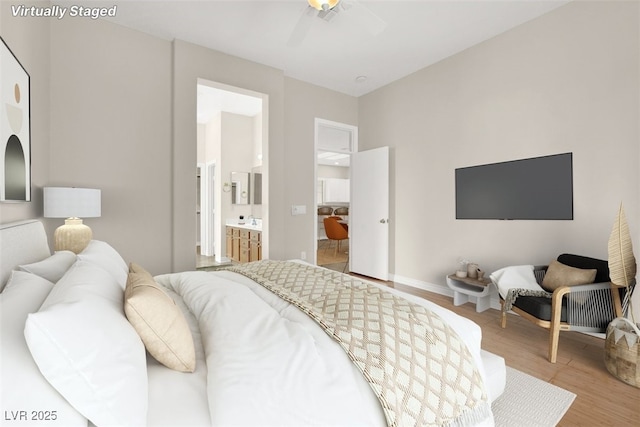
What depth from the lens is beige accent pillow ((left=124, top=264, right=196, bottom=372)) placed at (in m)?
0.93

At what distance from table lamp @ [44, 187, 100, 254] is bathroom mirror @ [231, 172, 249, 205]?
322 centimetres

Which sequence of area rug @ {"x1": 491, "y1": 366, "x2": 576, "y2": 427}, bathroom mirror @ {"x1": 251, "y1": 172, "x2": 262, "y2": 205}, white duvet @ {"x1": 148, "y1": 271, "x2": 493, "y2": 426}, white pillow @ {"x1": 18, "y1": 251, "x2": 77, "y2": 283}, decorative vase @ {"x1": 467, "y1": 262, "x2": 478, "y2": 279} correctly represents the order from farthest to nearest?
1. bathroom mirror @ {"x1": 251, "y1": 172, "x2": 262, "y2": 205}
2. decorative vase @ {"x1": 467, "y1": 262, "x2": 478, "y2": 279}
3. area rug @ {"x1": 491, "y1": 366, "x2": 576, "y2": 427}
4. white pillow @ {"x1": 18, "y1": 251, "x2": 77, "y2": 283}
5. white duvet @ {"x1": 148, "y1": 271, "x2": 493, "y2": 426}

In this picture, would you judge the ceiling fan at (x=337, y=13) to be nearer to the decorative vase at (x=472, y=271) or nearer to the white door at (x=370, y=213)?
the white door at (x=370, y=213)

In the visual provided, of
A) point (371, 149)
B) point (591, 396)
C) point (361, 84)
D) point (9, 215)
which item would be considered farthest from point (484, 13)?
point (9, 215)

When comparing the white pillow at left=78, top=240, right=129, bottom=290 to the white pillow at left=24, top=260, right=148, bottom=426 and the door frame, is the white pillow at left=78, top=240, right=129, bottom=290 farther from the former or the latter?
the door frame

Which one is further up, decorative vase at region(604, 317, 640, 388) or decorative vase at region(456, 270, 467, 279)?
decorative vase at region(456, 270, 467, 279)

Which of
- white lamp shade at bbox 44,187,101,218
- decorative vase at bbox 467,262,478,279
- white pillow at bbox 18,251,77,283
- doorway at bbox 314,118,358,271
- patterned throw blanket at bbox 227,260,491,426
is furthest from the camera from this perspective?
doorway at bbox 314,118,358,271

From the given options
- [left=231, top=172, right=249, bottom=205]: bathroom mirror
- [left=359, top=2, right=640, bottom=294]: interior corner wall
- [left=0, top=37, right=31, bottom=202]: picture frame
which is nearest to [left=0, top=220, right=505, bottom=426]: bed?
[left=0, top=37, right=31, bottom=202]: picture frame

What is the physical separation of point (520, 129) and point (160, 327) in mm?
3403

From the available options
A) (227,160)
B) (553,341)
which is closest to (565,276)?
(553,341)

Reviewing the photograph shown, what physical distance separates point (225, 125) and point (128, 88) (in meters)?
2.46

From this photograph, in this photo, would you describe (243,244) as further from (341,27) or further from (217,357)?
(217,357)

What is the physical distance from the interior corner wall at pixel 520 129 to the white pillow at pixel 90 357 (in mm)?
3232


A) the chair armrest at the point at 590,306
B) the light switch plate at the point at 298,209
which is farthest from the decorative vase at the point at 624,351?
the light switch plate at the point at 298,209
